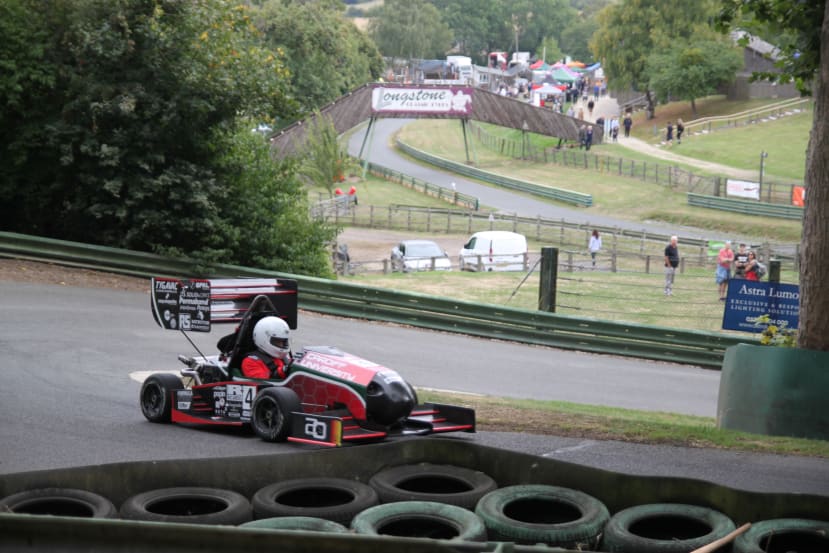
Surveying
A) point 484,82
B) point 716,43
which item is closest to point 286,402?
point 716,43

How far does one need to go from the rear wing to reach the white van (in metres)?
21.1

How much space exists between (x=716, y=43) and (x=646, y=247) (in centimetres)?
4413

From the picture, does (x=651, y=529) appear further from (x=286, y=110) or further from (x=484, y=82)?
(x=484, y=82)

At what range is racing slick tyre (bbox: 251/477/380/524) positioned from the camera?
7.30 metres

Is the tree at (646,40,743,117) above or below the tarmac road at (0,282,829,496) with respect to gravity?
above

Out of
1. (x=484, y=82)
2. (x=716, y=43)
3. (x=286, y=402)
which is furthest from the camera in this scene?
(x=484, y=82)

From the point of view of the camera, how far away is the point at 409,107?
5409 cm

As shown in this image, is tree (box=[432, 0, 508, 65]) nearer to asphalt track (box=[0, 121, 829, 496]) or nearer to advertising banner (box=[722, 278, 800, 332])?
asphalt track (box=[0, 121, 829, 496])

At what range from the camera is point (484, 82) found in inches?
5236

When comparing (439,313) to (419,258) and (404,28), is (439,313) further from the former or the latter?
(404,28)

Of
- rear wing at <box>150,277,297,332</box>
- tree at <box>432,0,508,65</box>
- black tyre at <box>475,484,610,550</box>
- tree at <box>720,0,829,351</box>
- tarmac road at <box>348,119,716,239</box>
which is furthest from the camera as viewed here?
tree at <box>432,0,508,65</box>

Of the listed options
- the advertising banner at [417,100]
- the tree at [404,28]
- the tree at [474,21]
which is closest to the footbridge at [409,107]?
the advertising banner at [417,100]

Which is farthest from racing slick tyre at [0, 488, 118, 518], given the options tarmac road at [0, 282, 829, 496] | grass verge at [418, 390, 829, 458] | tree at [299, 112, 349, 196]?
tree at [299, 112, 349, 196]

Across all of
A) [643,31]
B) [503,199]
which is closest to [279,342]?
[503,199]
